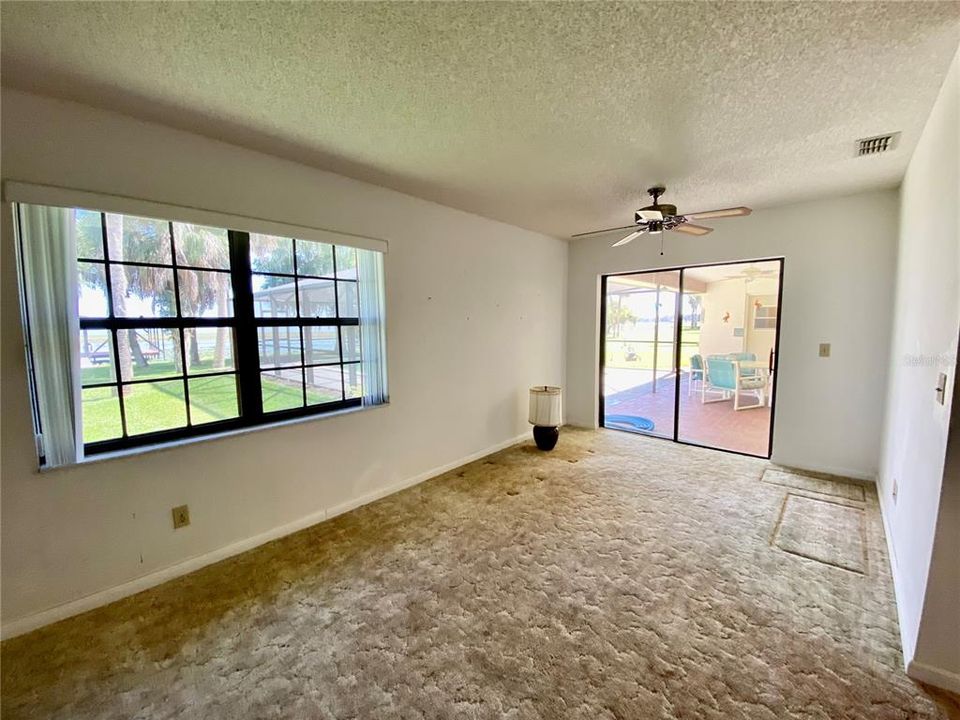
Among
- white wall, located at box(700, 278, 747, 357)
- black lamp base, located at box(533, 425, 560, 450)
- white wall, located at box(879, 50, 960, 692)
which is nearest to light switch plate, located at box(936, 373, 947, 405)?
white wall, located at box(879, 50, 960, 692)

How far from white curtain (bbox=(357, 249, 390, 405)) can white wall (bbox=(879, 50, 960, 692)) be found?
119 inches

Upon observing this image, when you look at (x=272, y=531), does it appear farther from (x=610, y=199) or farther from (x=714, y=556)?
(x=610, y=199)

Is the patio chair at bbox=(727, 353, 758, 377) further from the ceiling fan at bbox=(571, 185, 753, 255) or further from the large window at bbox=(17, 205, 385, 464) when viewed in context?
the large window at bbox=(17, 205, 385, 464)

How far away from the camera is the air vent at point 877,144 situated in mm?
2285

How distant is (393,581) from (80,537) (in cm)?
155

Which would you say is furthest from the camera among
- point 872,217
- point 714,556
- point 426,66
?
point 872,217

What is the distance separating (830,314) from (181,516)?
512 cm

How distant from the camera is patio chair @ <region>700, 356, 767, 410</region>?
5.63 metres

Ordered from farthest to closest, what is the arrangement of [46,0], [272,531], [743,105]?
1. [272,531]
2. [743,105]
3. [46,0]

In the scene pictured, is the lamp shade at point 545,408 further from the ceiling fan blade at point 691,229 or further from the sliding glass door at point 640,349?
the ceiling fan blade at point 691,229

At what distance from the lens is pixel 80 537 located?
1.96m

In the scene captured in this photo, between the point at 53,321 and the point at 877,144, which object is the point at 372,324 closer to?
the point at 53,321

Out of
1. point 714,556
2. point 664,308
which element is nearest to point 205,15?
point 714,556

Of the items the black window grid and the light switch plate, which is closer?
the light switch plate
